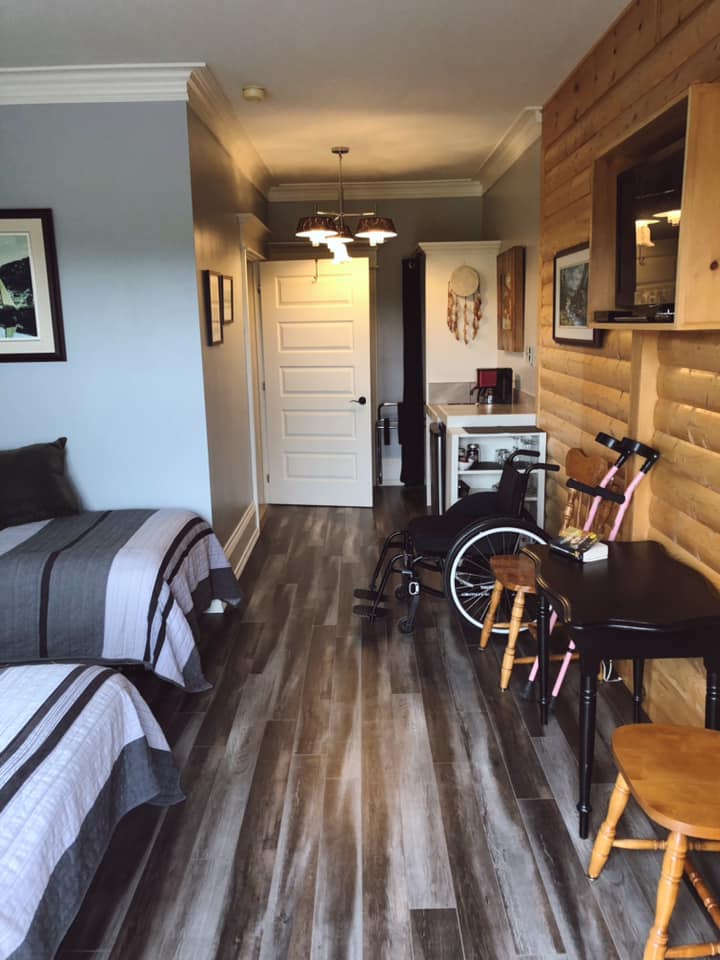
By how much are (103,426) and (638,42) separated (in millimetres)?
2823

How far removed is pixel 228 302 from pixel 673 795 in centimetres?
366

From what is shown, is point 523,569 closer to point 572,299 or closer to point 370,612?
point 370,612

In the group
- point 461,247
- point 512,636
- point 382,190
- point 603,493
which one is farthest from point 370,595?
point 382,190

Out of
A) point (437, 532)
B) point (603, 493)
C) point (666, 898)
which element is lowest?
point (666, 898)

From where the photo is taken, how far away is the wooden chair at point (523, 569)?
9.44 feet

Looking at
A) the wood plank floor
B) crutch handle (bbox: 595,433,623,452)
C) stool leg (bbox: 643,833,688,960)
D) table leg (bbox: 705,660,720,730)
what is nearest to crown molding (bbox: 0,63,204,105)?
crutch handle (bbox: 595,433,623,452)

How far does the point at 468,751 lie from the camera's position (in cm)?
256

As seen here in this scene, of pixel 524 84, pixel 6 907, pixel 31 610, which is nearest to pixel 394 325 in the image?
pixel 524 84

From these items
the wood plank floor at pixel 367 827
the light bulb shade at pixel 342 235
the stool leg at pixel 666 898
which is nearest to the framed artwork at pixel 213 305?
the light bulb shade at pixel 342 235

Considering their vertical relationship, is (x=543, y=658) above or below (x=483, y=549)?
below

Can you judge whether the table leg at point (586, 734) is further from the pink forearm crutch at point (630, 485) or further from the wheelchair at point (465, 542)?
the wheelchair at point (465, 542)

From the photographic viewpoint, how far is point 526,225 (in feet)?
15.5

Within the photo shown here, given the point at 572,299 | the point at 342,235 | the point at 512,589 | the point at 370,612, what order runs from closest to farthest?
the point at 512,589
the point at 572,299
the point at 370,612
the point at 342,235

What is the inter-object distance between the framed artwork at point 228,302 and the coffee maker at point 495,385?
→ 5.85 feet
